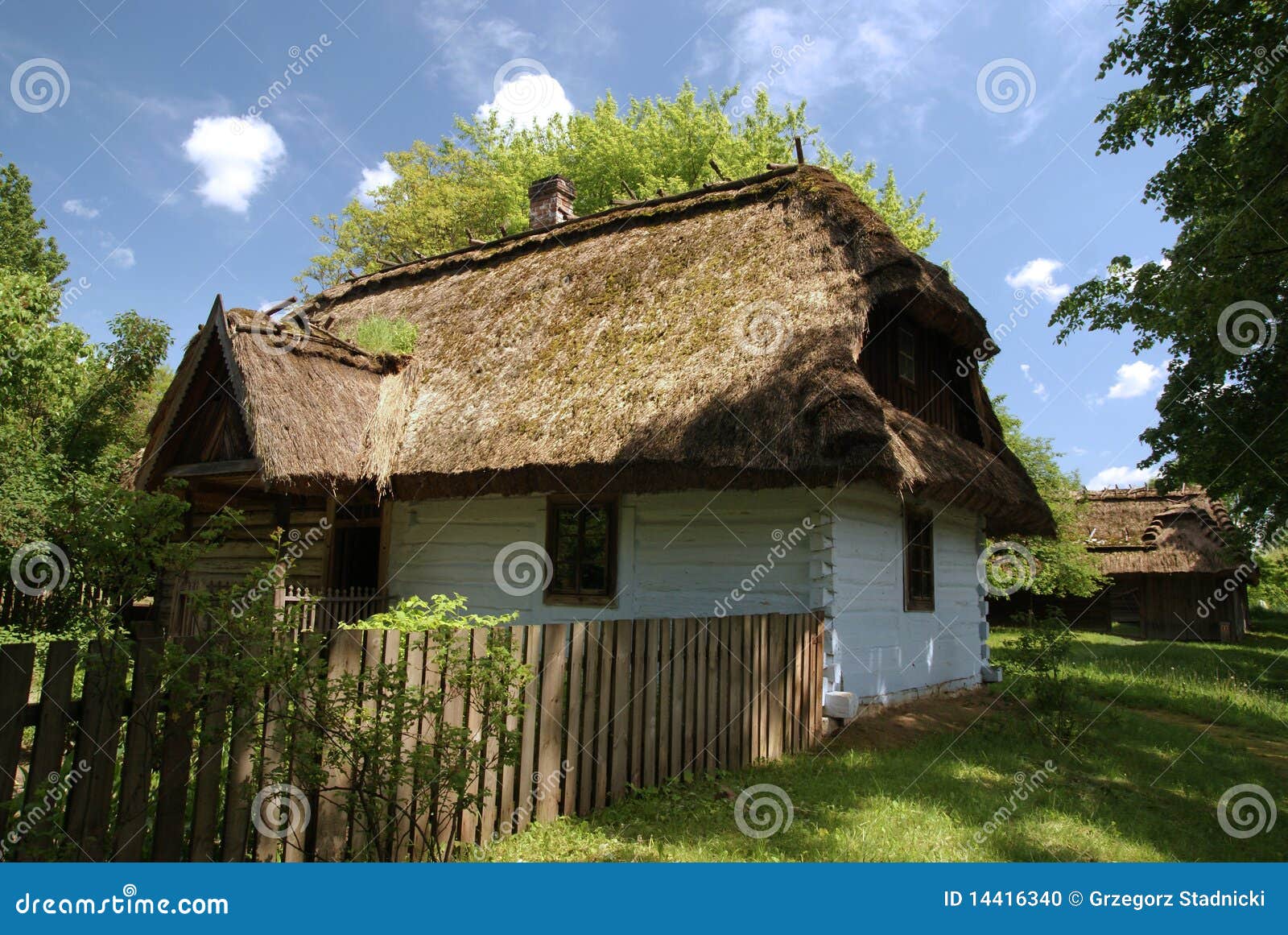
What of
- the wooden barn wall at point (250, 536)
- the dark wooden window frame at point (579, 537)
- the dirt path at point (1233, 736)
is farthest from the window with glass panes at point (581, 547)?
the dirt path at point (1233, 736)

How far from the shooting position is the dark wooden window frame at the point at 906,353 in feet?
33.4

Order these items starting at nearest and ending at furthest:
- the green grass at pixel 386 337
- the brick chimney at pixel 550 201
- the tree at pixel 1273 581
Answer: the green grass at pixel 386 337
the brick chimney at pixel 550 201
the tree at pixel 1273 581

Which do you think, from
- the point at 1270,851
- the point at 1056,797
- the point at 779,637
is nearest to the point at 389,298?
the point at 779,637

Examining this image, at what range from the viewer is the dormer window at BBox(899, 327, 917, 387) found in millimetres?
10312

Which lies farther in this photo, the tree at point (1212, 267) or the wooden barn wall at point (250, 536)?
the wooden barn wall at point (250, 536)

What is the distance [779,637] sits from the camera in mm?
6859

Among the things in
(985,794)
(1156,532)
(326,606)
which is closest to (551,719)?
(985,794)

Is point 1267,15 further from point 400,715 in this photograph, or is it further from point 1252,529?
point 400,715

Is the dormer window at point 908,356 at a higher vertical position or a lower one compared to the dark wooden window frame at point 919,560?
higher

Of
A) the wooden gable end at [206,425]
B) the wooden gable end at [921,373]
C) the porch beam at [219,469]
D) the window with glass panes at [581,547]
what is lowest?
the window with glass panes at [581,547]

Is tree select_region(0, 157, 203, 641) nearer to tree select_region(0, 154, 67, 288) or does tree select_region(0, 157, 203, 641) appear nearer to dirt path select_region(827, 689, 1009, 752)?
dirt path select_region(827, 689, 1009, 752)

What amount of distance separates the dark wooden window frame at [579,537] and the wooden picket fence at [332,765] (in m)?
2.84

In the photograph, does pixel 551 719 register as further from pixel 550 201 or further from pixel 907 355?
pixel 550 201

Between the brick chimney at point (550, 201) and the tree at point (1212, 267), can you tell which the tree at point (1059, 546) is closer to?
the tree at point (1212, 267)
